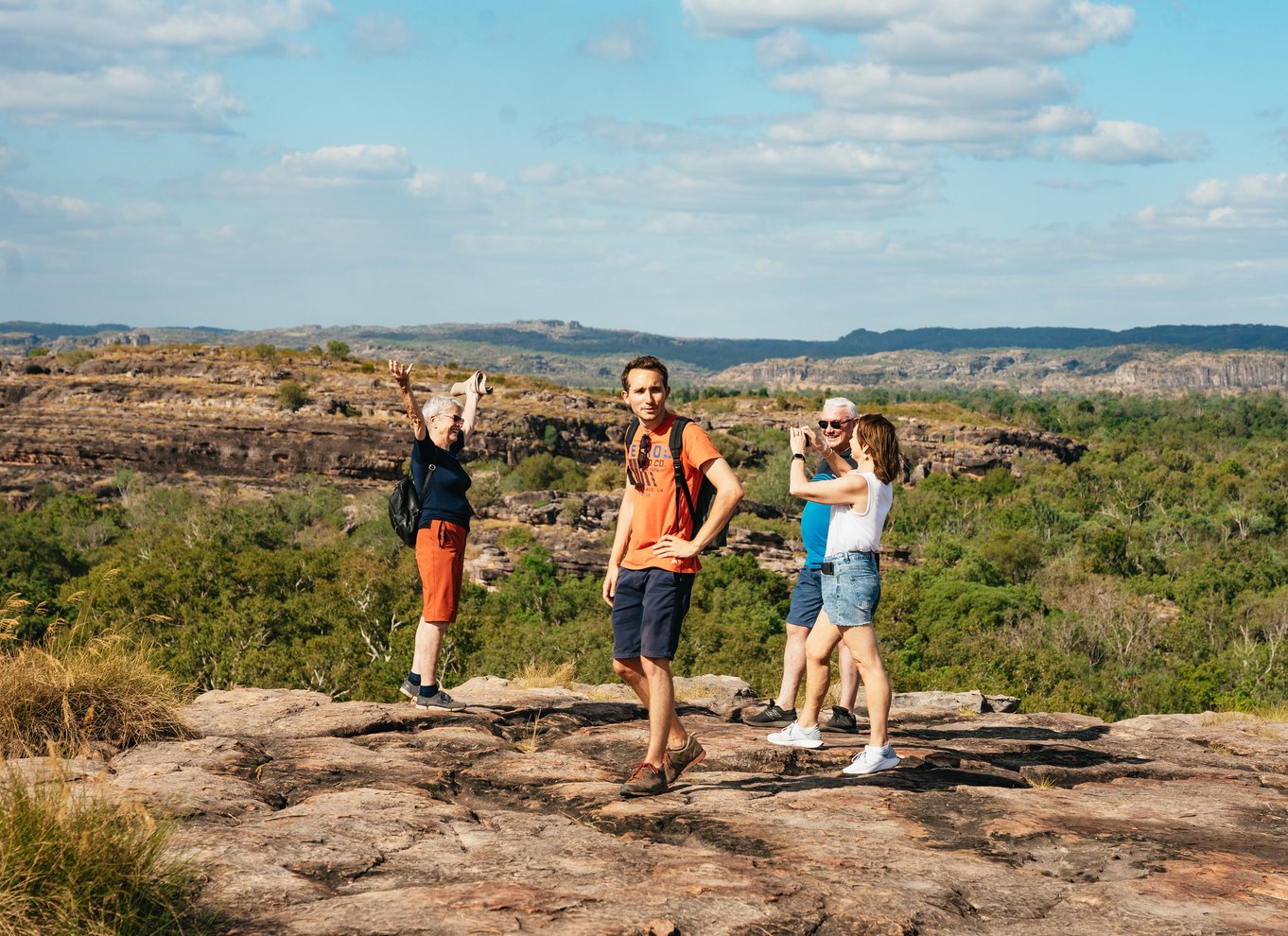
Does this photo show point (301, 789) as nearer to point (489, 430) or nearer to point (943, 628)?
point (943, 628)

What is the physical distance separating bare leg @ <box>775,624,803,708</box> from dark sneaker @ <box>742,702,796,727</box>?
4cm

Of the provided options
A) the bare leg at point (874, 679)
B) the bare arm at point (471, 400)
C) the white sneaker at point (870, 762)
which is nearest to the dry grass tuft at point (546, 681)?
the bare arm at point (471, 400)

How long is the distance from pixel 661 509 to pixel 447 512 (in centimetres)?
219

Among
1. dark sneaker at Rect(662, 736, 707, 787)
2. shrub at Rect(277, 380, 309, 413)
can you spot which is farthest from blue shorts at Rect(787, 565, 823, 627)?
shrub at Rect(277, 380, 309, 413)

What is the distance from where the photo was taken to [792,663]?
8.00 meters

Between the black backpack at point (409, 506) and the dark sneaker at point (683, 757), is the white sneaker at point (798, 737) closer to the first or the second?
the dark sneaker at point (683, 757)

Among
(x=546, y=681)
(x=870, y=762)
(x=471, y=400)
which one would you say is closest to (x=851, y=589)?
(x=870, y=762)

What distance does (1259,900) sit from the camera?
4.56 meters

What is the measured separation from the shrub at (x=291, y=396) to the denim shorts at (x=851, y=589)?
245ft

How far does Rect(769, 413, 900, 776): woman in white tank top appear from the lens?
6441mm

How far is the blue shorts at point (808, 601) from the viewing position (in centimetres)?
778

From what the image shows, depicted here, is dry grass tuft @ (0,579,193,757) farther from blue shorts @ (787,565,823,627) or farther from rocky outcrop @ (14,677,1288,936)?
blue shorts @ (787,565,823,627)

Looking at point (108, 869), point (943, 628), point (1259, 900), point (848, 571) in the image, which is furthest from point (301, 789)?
point (943, 628)

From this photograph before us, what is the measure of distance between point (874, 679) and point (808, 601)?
1.37 metres
